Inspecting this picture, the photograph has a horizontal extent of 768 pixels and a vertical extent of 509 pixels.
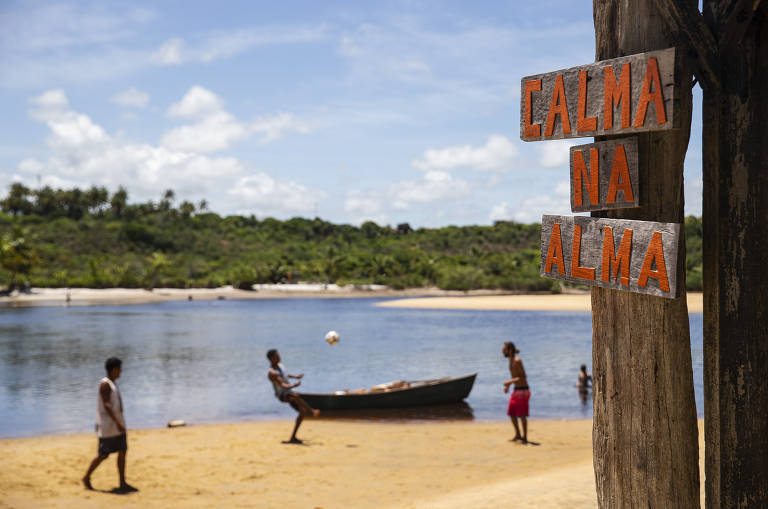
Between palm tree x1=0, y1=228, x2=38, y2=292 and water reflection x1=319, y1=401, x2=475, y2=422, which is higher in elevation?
palm tree x1=0, y1=228, x2=38, y2=292

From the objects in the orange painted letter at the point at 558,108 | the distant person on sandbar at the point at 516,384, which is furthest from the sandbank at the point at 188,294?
the orange painted letter at the point at 558,108

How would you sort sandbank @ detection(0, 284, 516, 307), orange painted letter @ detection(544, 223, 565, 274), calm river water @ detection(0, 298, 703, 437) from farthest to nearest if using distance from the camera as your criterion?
sandbank @ detection(0, 284, 516, 307), calm river water @ detection(0, 298, 703, 437), orange painted letter @ detection(544, 223, 565, 274)

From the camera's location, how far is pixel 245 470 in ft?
35.7

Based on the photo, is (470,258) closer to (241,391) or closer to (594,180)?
(241,391)

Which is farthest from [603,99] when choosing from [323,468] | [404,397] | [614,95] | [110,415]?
[404,397]

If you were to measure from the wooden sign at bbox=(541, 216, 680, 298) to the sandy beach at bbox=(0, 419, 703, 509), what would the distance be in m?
4.85

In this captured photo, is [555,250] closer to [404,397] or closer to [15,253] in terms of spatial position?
[404,397]

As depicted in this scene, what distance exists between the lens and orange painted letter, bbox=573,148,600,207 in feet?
10.4

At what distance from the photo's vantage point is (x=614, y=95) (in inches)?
120

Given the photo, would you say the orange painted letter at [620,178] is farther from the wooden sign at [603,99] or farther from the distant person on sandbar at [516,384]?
the distant person on sandbar at [516,384]

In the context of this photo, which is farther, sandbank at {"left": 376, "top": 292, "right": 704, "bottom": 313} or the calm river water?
sandbank at {"left": 376, "top": 292, "right": 704, "bottom": 313}

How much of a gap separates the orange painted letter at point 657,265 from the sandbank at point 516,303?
57.8m

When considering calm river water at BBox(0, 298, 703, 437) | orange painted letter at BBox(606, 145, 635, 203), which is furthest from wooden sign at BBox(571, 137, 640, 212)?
calm river water at BBox(0, 298, 703, 437)

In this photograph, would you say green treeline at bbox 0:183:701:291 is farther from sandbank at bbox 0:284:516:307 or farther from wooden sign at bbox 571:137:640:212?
wooden sign at bbox 571:137:640:212
